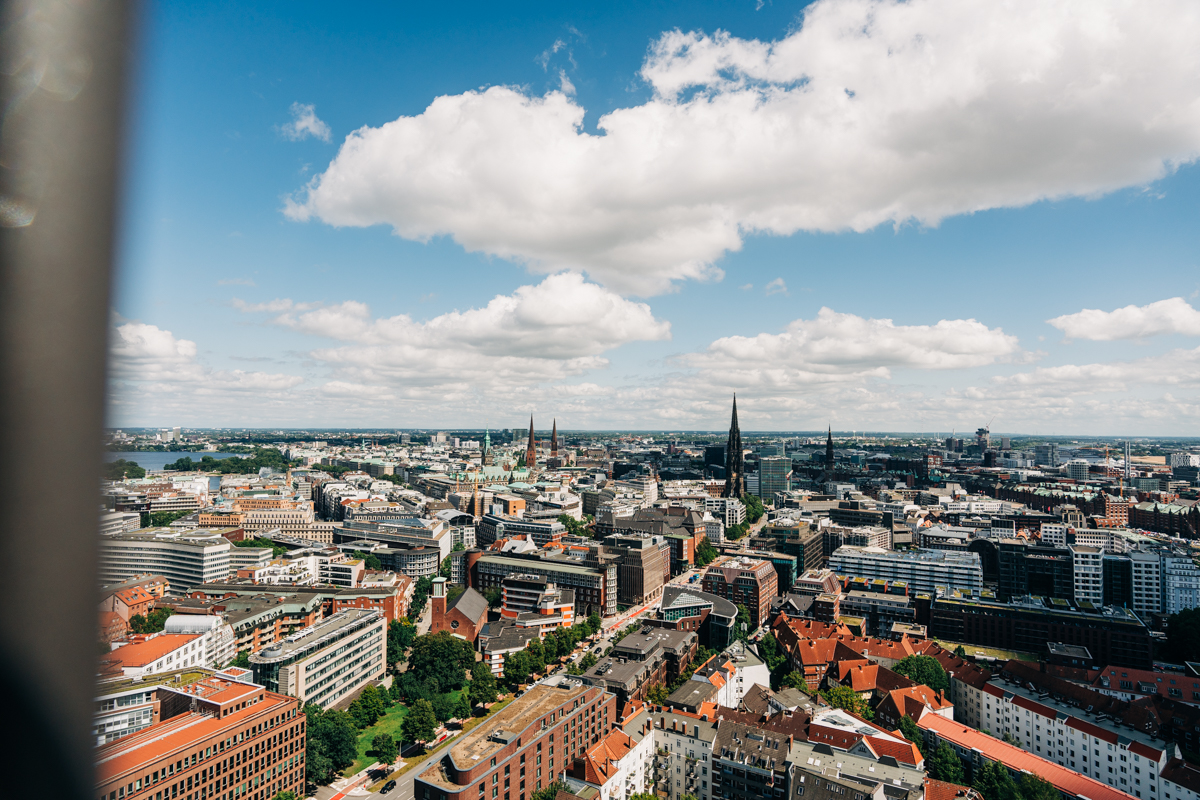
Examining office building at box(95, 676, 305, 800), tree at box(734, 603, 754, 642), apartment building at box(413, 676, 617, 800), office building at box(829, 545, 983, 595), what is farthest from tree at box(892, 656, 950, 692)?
office building at box(95, 676, 305, 800)

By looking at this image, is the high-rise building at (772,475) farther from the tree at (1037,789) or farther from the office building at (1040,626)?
the tree at (1037,789)

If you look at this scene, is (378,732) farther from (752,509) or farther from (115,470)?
(752,509)

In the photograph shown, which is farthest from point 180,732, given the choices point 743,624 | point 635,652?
point 743,624

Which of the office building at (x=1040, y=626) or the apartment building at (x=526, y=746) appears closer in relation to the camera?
the apartment building at (x=526, y=746)

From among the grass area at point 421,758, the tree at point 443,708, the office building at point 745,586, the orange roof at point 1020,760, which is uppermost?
→ the office building at point 745,586

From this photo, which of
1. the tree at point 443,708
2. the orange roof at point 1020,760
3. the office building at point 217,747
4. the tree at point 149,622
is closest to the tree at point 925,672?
the orange roof at point 1020,760

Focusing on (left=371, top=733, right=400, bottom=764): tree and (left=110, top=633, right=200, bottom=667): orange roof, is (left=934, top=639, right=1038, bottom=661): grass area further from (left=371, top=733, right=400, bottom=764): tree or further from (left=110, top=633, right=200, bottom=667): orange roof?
(left=110, top=633, right=200, bottom=667): orange roof

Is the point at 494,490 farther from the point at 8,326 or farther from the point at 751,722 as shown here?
the point at 8,326
